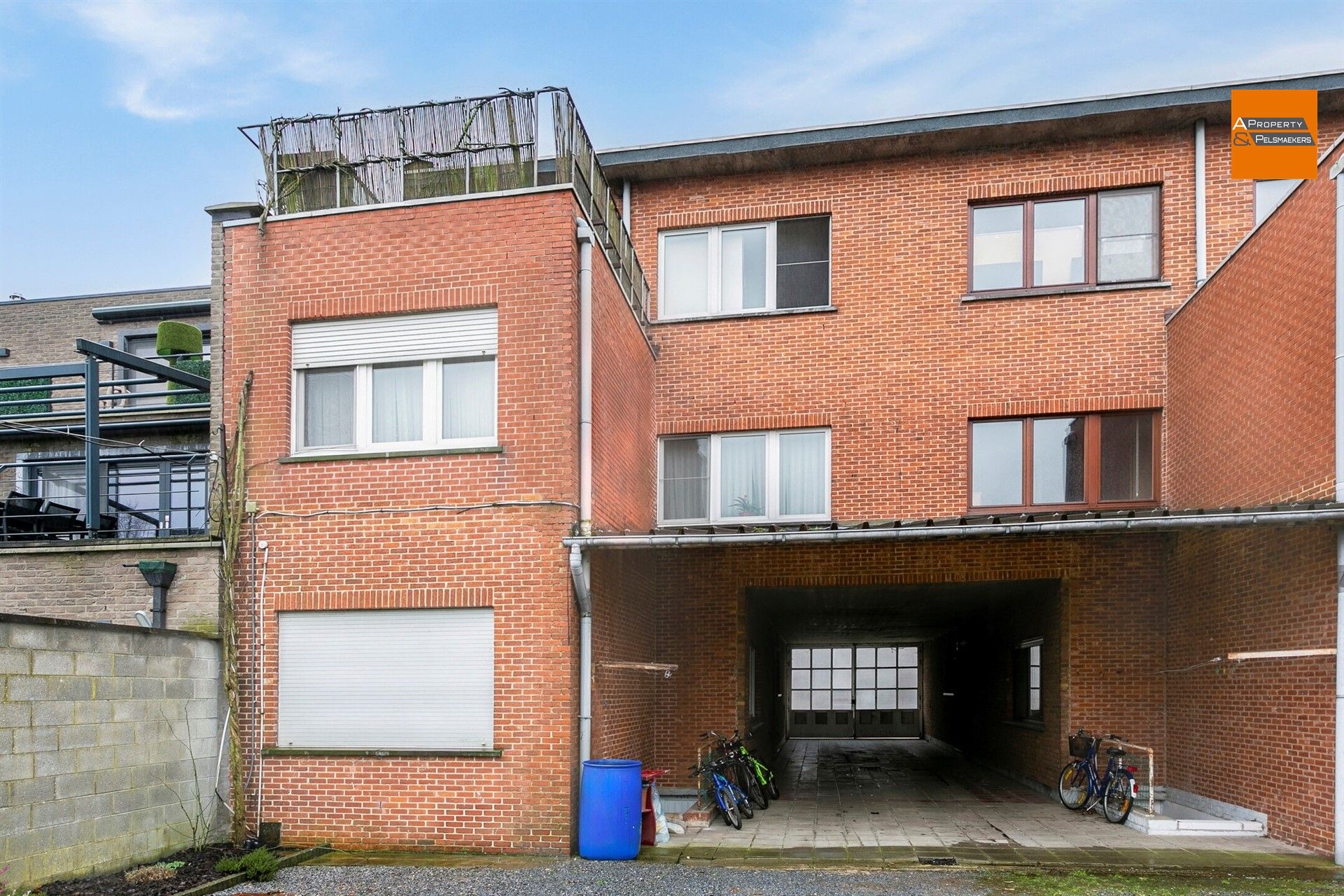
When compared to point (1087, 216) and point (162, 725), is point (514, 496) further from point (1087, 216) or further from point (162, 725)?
point (1087, 216)

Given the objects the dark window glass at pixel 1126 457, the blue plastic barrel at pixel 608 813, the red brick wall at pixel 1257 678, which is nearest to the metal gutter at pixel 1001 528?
the red brick wall at pixel 1257 678

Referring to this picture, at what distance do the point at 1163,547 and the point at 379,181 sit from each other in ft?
32.1

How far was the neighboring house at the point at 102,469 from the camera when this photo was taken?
1060 cm

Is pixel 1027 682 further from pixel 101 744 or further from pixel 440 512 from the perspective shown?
pixel 101 744

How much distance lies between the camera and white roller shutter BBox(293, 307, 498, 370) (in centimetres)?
1062

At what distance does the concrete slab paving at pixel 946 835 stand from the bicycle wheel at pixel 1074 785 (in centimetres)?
18

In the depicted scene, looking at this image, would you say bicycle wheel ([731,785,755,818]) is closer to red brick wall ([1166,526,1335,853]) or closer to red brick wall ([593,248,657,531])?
red brick wall ([593,248,657,531])

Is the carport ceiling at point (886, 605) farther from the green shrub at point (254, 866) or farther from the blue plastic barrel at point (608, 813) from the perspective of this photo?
the green shrub at point (254, 866)

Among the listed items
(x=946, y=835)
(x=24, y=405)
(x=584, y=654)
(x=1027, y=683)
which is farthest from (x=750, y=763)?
(x=24, y=405)

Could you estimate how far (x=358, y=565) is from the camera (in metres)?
10.5

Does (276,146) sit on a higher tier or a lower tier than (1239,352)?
higher

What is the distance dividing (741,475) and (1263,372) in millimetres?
5902

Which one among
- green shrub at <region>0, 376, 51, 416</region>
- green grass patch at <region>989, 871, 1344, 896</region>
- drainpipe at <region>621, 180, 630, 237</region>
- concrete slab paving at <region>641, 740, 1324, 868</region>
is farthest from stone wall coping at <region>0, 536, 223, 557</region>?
green shrub at <region>0, 376, 51, 416</region>

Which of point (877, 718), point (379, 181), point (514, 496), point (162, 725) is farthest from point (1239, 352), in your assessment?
point (877, 718)
